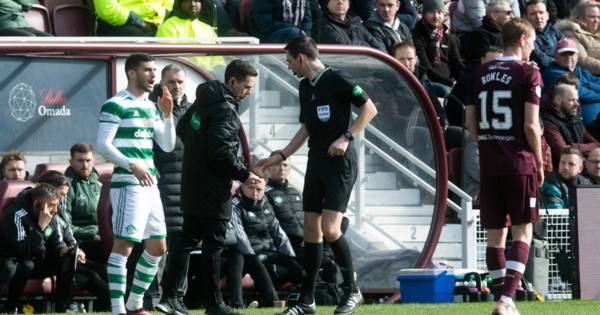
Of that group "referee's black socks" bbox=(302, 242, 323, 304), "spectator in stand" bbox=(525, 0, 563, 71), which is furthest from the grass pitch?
"spectator in stand" bbox=(525, 0, 563, 71)

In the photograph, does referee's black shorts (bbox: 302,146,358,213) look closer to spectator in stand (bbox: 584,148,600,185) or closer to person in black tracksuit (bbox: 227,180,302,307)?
person in black tracksuit (bbox: 227,180,302,307)

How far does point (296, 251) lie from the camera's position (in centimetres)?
1488

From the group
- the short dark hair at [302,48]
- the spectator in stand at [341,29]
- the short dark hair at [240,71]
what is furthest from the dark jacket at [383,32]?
the short dark hair at [240,71]

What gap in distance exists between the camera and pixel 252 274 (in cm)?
1422

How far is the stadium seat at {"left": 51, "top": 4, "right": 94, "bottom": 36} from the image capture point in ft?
56.4

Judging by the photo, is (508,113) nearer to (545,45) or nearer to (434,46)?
(434,46)

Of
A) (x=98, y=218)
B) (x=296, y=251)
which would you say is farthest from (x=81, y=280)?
(x=296, y=251)

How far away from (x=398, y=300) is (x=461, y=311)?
8.66 feet

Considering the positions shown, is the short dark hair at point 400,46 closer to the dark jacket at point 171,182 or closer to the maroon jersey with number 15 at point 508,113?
the dark jacket at point 171,182

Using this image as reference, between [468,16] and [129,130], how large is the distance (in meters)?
9.50

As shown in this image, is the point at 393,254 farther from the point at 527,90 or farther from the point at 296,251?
the point at 527,90

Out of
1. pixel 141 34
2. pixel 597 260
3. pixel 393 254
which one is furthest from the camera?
pixel 141 34

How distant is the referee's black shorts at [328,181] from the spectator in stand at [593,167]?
5766mm

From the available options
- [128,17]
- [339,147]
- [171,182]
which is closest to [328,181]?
[339,147]
